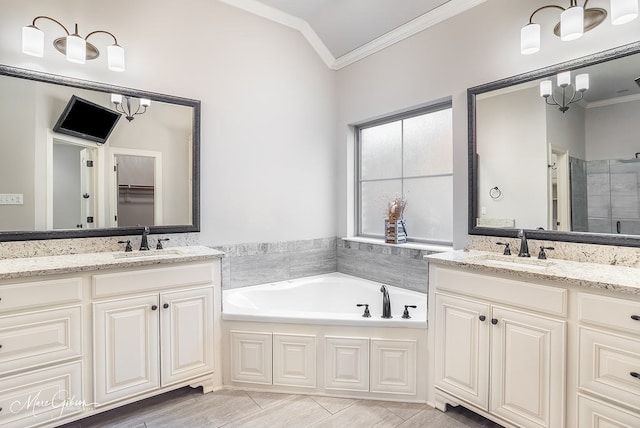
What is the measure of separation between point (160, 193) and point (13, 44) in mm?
1212

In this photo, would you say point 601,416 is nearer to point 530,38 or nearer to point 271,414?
point 271,414

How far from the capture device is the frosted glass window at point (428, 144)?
2.83 metres

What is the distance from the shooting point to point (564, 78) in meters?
2.04

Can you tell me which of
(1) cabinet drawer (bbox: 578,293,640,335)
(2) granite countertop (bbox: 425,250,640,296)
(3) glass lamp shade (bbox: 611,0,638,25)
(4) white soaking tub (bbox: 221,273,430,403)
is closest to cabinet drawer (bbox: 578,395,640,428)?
(1) cabinet drawer (bbox: 578,293,640,335)

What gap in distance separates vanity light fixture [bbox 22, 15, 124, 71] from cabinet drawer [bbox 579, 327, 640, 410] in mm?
3083

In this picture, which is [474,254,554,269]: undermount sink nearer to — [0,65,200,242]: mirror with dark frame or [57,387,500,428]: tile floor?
[57,387,500,428]: tile floor

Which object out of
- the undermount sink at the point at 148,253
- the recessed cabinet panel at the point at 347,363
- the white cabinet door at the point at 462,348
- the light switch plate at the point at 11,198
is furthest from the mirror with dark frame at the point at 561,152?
the light switch plate at the point at 11,198

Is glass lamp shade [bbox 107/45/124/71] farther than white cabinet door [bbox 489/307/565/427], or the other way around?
glass lamp shade [bbox 107/45/124/71]

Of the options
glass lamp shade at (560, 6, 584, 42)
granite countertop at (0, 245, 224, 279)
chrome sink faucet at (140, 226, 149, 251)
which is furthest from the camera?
chrome sink faucet at (140, 226, 149, 251)

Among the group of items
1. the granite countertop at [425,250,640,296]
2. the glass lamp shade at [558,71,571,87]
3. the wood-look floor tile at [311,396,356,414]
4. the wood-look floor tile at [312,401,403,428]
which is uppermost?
the glass lamp shade at [558,71,571,87]

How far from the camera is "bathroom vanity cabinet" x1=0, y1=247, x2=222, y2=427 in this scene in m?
1.68

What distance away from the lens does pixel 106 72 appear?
2365 mm

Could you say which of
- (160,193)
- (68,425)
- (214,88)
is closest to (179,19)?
(214,88)

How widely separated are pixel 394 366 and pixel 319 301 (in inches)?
42.6
